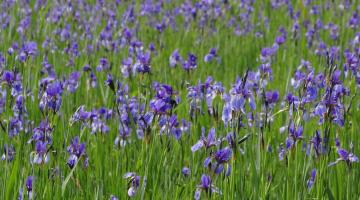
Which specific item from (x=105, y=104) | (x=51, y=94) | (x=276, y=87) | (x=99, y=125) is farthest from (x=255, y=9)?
(x=51, y=94)

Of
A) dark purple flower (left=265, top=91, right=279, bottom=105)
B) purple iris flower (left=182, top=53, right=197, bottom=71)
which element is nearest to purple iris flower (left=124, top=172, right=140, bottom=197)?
dark purple flower (left=265, top=91, right=279, bottom=105)

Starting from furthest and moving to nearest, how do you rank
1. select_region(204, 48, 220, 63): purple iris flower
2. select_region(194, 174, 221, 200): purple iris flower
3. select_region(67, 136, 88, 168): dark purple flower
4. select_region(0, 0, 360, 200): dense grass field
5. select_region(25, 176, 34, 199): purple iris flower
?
select_region(204, 48, 220, 63): purple iris flower → select_region(67, 136, 88, 168): dark purple flower → select_region(0, 0, 360, 200): dense grass field → select_region(25, 176, 34, 199): purple iris flower → select_region(194, 174, 221, 200): purple iris flower

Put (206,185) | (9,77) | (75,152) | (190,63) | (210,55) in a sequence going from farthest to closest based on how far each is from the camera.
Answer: (210,55), (190,63), (9,77), (75,152), (206,185)

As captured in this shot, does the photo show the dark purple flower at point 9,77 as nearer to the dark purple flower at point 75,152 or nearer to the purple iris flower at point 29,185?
the dark purple flower at point 75,152

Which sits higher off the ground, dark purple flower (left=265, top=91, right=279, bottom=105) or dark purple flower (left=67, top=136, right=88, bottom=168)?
dark purple flower (left=265, top=91, right=279, bottom=105)

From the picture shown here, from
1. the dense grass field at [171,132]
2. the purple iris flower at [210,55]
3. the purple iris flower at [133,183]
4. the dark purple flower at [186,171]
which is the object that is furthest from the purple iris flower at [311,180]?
the purple iris flower at [210,55]

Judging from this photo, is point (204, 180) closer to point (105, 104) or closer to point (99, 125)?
point (99, 125)

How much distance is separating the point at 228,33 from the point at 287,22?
1161mm

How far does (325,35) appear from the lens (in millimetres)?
7461

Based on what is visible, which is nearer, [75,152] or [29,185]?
[29,185]

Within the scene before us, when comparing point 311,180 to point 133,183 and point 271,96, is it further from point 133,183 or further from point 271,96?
point 133,183

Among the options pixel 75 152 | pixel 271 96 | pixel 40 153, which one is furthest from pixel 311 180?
pixel 40 153

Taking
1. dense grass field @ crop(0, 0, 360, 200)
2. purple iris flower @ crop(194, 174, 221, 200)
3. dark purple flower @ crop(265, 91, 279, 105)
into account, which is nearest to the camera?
purple iris flower @ crop(194, 174, 221, 200)

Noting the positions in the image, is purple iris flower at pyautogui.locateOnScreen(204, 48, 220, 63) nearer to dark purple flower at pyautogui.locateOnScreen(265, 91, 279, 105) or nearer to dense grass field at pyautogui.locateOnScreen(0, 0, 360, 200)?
dense grass field at pyautogui.locateOnScreen(0, 0, 360, 200)
